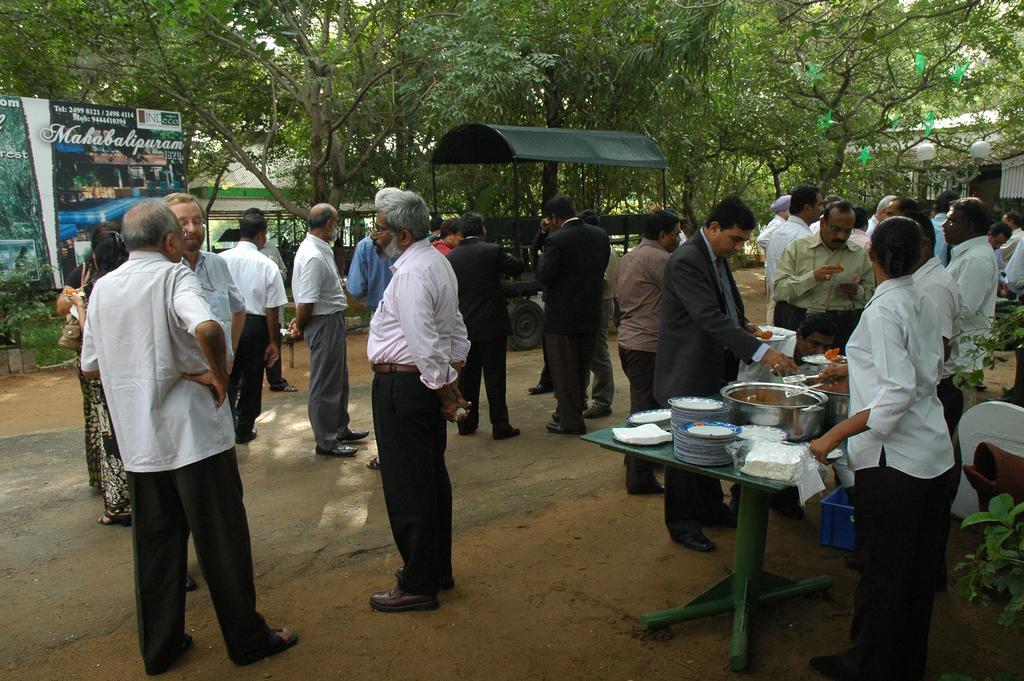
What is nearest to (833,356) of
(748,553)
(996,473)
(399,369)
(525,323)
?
(996,473)

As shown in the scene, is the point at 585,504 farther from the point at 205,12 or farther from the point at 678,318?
the point at 205,12

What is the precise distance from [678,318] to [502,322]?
2.45 m

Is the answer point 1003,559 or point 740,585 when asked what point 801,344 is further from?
point 1003,559

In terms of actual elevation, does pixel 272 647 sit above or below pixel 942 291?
below

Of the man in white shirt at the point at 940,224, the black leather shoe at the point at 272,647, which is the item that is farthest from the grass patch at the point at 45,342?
the man in white shirt at the point at 940,224

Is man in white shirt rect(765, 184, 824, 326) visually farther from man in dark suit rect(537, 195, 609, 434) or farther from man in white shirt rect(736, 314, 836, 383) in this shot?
man in white shirt rect(736, 314, 836, 383)

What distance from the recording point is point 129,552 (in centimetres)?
437

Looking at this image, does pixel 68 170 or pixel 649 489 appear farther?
pixel 68 170

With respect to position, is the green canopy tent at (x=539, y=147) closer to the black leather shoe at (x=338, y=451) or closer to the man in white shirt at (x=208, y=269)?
the black leather shoe at (x=338, y=451)

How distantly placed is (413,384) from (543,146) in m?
6.62

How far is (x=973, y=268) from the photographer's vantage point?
4391mm

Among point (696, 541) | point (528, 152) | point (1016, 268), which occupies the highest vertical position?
point (528, 152)

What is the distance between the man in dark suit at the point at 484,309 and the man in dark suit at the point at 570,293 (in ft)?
1.11

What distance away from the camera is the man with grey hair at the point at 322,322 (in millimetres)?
5625
